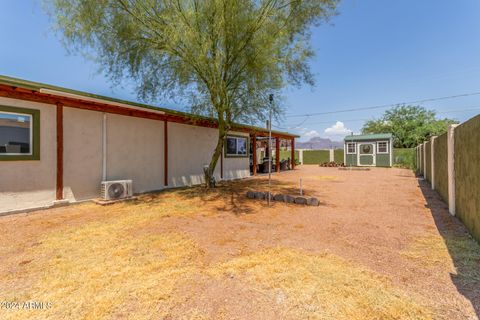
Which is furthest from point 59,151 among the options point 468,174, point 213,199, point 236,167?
point 468,174

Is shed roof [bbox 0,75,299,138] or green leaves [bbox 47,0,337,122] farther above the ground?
green leaves [bbox 47,0,337,122]

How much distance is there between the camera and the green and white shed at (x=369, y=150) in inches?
765

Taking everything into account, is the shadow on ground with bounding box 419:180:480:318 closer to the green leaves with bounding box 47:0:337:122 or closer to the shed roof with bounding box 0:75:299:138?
the green leaves with bounding box 47:0:337:122

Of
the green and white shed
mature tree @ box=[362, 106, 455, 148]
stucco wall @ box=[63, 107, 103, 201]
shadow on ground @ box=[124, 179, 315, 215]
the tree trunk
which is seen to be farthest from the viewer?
mature tree @ box=[362, 106, 455, 148]

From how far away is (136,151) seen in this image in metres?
7.35

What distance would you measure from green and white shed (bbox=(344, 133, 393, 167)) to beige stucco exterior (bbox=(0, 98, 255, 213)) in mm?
16545

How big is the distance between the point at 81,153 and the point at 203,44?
4325mm

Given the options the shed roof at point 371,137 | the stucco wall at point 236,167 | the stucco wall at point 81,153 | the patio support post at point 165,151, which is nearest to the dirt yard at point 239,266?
the stucco wall at point 81,153

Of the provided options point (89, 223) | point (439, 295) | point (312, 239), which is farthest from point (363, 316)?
point (89, 223)

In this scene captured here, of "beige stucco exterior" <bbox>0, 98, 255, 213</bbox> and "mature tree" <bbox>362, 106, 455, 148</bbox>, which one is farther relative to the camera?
"mature tree" <bbox>362, 106, 455, 148</bbox>

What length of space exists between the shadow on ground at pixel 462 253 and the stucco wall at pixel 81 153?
7501mm

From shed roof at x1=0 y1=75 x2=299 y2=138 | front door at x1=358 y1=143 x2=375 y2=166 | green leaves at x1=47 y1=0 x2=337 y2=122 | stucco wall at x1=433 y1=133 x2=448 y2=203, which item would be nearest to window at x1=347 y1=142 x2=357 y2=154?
front door at x1=358 y1=143 x2=375 y2=166

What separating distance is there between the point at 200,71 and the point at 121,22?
7.94ft

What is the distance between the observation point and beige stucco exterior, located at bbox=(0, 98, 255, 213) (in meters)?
5.07
